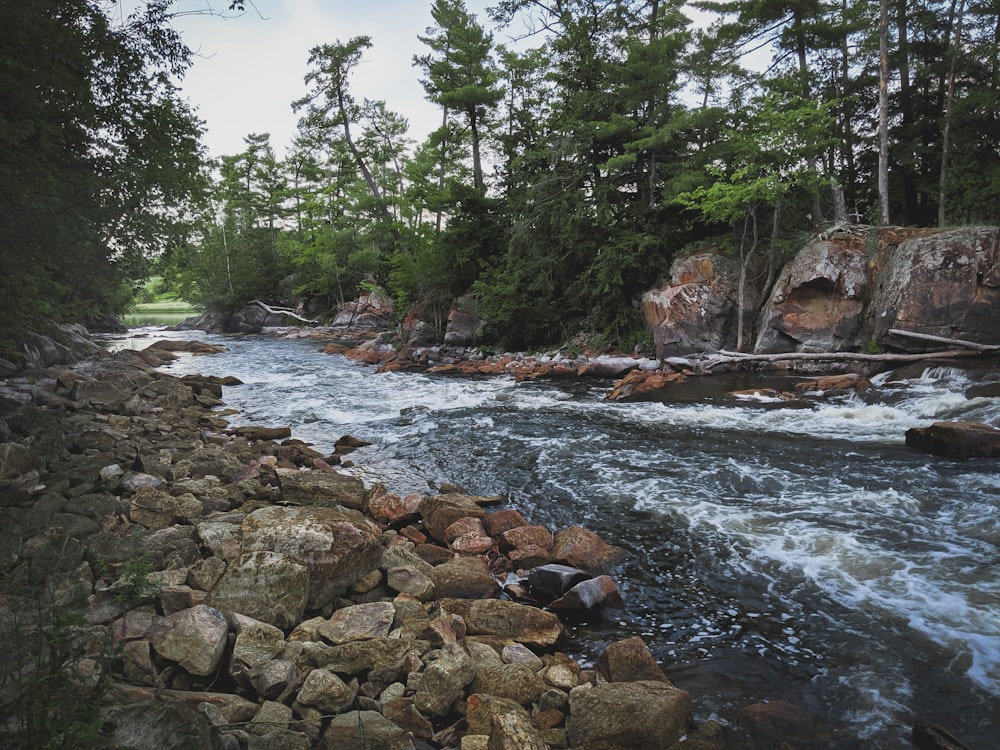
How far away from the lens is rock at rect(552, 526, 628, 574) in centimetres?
511

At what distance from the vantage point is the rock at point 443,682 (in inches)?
121

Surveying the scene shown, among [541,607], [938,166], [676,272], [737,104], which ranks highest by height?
[737,104]

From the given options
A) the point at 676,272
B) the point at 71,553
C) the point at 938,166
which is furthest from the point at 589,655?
the point at 938,166

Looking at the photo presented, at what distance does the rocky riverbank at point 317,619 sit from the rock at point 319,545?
0.7 inches

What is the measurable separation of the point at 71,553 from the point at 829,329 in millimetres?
16604

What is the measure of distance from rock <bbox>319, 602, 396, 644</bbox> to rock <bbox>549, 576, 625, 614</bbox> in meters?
1.44

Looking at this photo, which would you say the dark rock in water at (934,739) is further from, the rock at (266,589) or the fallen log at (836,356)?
the fallen log at (836,356)

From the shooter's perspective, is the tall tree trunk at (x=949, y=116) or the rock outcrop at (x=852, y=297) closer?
the rock outcrop at (x=852, y=297)

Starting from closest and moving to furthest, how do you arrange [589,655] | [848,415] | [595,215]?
[589,655] < [848,415] < [595,215]

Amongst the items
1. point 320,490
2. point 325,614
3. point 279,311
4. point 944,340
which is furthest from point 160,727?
point 279,311

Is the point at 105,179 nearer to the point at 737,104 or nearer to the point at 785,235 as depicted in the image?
the point at 785,235

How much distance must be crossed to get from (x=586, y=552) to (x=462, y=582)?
1328mm

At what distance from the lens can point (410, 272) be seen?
1028 inches

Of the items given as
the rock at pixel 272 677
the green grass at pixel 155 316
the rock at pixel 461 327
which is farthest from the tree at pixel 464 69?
the green grass at pixel 155 316
